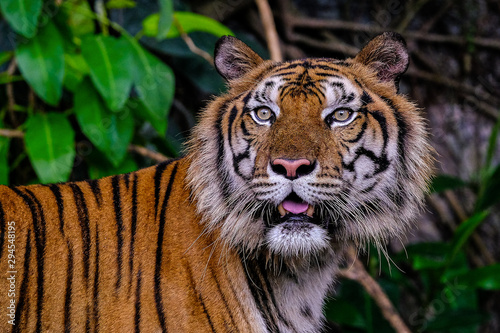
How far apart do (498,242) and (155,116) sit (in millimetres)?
3410

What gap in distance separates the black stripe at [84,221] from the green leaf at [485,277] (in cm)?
244

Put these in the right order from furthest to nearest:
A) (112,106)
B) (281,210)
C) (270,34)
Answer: (270,34) → (112,106) → (281,210)

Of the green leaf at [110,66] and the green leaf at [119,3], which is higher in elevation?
the green leaf at [119,3]

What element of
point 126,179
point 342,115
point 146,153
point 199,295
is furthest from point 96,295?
point 146,153

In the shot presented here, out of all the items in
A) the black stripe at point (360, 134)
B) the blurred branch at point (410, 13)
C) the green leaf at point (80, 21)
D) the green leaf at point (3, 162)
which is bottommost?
the black stripe at point (360, 134)

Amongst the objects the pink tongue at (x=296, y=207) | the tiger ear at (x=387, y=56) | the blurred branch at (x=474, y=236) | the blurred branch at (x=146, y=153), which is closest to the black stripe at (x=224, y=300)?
the pink tongue at (x=296, y=207)

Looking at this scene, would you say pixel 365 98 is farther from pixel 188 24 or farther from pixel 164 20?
pixel 188 24

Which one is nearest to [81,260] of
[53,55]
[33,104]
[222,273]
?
[222,273]

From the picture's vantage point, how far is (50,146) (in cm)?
303

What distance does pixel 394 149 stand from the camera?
196cm

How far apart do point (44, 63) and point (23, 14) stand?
277mm

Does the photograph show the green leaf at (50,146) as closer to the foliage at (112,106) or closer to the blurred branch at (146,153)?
the foliage at (112,106)

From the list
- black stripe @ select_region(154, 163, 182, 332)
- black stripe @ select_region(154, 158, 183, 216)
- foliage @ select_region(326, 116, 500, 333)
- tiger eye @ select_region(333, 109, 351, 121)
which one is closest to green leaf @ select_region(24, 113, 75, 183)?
black stripe @ select_region(154, 158, 183, 216)

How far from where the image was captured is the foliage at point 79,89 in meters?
2.96
